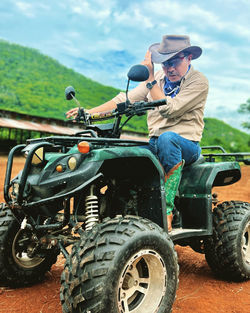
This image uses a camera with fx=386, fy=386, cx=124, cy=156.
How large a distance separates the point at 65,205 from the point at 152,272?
87cm

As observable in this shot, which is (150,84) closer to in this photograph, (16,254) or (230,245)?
(230,245)

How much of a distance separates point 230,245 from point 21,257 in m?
2.25

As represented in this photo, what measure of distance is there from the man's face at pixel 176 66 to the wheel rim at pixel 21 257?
227 centimetres

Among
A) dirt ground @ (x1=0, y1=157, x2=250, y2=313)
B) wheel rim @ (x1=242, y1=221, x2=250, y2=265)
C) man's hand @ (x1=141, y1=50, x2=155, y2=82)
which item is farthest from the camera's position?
wheel rim @ (x1=242, y1=221, x2=250, y2=265)

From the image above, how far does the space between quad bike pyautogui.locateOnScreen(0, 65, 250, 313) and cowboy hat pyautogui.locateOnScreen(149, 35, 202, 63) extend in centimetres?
75

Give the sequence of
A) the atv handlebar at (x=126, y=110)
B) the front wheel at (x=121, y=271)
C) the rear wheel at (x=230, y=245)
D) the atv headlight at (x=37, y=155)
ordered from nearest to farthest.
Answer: the front wheel at (x=121, y=271) → the atv headlight at (x=37, y=155) → the atv handlebar at (x=126, y=110) → the rear wheel at (x=230, y=245)

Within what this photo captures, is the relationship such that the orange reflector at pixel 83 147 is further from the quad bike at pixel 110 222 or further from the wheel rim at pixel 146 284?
the wheel rim at pixel 146 284

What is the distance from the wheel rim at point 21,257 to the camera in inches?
151

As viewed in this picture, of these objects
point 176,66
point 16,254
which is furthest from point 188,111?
point 16,254

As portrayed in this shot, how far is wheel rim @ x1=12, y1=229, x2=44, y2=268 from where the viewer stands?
12.6ft

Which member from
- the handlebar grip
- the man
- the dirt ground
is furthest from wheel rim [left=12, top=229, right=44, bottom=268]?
the handlebar grip

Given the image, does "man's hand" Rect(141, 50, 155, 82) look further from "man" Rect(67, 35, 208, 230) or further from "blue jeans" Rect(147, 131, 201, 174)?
"blue jeans" Rect(147, 131, 201, 174)

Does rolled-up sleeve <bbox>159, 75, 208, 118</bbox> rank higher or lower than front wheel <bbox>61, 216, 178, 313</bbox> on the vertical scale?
higher

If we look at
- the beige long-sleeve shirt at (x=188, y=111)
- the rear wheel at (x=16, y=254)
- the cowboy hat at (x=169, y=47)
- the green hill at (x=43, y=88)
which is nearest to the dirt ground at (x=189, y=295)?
the rear wheel at (x=16, y=254)
